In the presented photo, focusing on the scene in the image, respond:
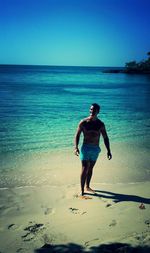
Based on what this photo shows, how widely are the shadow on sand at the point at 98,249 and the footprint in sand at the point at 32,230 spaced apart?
1.22ft

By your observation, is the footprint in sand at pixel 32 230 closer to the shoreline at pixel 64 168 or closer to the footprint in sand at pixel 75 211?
the footprint in sand at pixel 75 211

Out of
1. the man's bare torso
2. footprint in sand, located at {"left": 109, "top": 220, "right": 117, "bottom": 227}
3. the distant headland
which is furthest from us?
the distant headland

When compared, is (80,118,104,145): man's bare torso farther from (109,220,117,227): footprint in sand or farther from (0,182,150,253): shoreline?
(109,220,117,227): footprint in sand

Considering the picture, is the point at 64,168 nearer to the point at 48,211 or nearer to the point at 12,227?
the point at 48,211

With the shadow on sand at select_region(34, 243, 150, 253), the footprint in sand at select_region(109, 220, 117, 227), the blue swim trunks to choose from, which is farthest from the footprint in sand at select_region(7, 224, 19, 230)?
the blue swim trunks

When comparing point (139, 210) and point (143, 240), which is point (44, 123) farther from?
point (143, 240)

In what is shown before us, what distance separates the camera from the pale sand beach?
463 centimetres

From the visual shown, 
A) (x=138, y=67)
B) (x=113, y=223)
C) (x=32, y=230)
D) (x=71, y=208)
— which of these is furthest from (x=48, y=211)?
(x=138, y=67)

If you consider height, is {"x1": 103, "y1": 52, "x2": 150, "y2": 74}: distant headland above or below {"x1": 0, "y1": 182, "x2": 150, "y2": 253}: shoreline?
above

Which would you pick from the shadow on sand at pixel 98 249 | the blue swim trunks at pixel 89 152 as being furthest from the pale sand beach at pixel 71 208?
the blue swim trunks at pixel 89 152

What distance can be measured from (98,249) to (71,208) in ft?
5.27

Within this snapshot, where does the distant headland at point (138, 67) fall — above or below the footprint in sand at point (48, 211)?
above

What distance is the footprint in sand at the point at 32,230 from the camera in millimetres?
4819

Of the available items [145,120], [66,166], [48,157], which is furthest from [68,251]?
[145,120]
